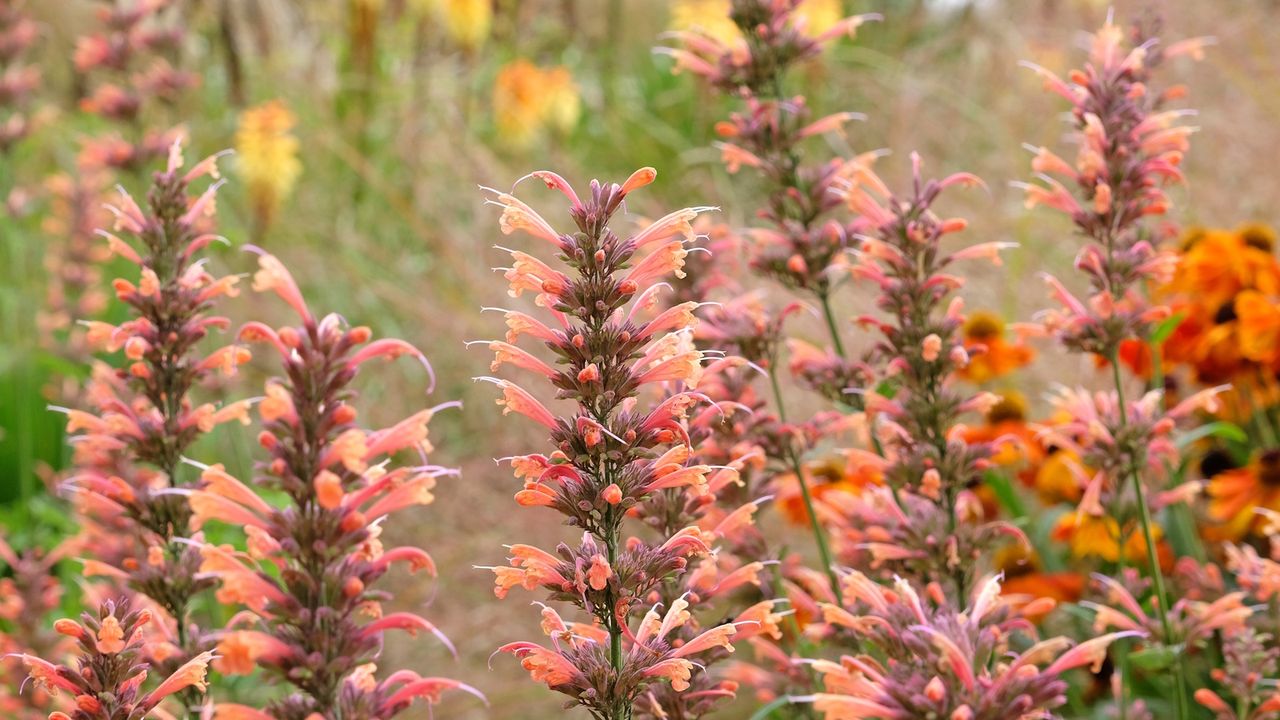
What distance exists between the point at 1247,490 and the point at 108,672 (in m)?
2.95

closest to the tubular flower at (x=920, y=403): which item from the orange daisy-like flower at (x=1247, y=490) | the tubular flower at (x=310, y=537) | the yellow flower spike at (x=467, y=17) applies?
the tubular flower at (x=310, y=537)

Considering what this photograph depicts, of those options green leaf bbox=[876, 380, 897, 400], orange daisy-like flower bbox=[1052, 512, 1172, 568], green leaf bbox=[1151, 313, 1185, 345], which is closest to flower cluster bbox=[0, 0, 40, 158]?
green leaf bbox=[876, 380, 897, 400]

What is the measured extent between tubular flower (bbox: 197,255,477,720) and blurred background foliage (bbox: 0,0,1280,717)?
2868 mm

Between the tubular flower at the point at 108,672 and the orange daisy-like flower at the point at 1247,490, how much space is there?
2699 mm

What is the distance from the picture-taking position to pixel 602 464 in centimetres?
156

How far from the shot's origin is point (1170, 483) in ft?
10.2

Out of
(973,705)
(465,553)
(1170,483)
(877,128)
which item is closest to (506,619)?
(465,553)

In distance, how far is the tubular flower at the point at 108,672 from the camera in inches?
56.7

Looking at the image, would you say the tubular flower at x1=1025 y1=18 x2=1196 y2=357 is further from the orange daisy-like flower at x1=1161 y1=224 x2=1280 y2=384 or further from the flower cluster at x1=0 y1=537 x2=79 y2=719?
the flower cluster at x1=0 y1=537 x2=79 y2=719

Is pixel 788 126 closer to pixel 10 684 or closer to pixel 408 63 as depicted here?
pixel 10 684

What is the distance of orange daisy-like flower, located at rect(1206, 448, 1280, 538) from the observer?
3.25 m

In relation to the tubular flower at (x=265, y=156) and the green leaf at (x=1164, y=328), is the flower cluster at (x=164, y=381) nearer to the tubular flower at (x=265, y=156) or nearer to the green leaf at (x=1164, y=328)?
the green leaf at (x=1164, y=328)

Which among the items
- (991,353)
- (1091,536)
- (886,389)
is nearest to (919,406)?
(886,389)

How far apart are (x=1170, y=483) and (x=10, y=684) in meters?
2.97
